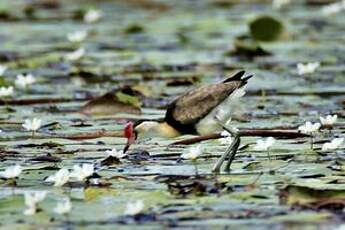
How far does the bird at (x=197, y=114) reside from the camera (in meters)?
6.83

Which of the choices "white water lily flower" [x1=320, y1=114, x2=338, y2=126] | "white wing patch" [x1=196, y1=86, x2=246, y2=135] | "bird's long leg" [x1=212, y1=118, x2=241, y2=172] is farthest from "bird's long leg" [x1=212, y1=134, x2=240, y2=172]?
"white water lily flower" [x1=320, y1=114, x2=338, y2=126]

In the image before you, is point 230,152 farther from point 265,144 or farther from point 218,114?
point 218,114

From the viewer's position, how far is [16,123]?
8.30 metres

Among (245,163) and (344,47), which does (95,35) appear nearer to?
(344,47)

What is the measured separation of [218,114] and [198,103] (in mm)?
151

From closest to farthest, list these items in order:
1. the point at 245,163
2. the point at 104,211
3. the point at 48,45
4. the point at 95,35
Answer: the point at 104,211 < the point at 245,163 < the point at 48,45 < the point at 95,35

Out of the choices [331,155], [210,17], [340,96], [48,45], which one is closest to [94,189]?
[331,155]

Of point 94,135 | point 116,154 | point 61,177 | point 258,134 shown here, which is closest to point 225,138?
point 258,134

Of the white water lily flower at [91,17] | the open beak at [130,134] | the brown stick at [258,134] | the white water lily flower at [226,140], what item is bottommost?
the white water lily flower at [226,140]

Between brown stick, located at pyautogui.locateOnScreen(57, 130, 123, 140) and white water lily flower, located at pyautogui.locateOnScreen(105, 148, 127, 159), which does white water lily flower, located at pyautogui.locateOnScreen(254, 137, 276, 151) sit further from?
brown stick, located at pyautogui.locateOnScreen(57, 130, 123, 140)

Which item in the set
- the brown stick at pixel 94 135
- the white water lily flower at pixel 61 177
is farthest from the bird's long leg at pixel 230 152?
the brown stick at pixel 94 135

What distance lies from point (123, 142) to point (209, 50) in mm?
5595

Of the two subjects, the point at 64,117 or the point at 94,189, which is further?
the point at 64,117

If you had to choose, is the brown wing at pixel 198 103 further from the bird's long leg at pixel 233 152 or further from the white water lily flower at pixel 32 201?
the white water lily flower at pixel 32 201
